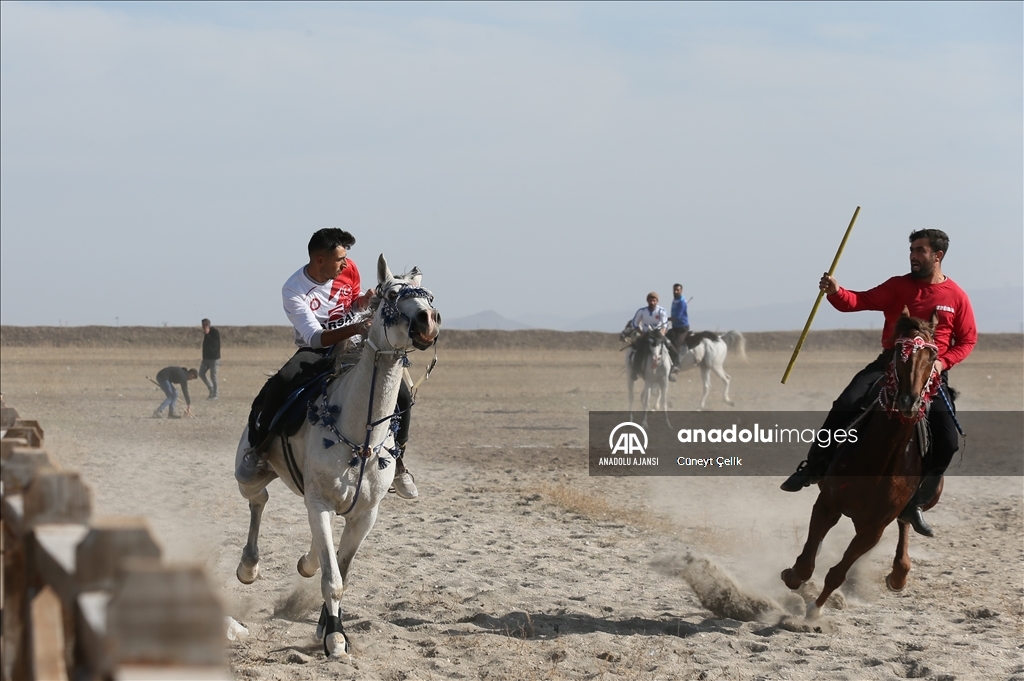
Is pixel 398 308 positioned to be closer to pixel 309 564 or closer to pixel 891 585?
pixel 309 564

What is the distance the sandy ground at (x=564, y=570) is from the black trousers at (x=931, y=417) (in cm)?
110

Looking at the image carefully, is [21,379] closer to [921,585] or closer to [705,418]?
[705,418]

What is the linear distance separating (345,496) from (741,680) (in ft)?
8.12

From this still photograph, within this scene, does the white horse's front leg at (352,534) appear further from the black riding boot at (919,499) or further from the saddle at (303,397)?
the black riding boot at (919,499)

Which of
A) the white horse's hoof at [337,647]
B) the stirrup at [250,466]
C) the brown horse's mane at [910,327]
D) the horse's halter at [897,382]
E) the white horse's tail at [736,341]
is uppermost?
the brown horse's mane at [910,327]

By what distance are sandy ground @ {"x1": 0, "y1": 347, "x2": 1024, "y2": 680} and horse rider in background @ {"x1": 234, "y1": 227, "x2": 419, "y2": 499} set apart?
121cm

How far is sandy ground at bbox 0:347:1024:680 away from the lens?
6988 millimetres

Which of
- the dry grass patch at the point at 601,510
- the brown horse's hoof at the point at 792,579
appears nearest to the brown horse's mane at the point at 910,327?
the brown horse's hoof at the point at 792,579

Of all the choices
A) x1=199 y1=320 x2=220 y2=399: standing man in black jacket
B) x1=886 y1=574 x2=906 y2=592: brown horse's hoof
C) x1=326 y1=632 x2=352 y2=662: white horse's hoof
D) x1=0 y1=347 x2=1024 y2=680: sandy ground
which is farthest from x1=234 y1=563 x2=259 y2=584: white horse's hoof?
x1=199 y1=320 x2=220 y2=399: standing man in black jacket

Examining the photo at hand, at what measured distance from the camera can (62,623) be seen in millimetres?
2916

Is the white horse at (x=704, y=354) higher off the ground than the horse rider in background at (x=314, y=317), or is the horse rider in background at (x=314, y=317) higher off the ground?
the horse rider in background at (x=314, y=317)

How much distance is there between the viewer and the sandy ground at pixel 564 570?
6988 millimetres

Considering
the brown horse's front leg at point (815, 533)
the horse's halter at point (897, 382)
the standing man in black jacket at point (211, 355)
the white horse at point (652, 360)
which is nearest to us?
the horse's halter at point (897, 382)

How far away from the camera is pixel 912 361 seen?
7246 millimetres
